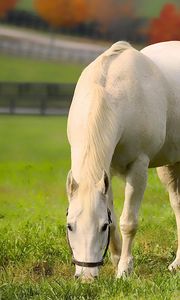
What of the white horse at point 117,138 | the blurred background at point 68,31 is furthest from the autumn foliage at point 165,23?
the white horse at point 117,138

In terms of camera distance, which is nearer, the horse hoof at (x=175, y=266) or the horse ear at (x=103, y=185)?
the horse ear at (x=103, y=185)

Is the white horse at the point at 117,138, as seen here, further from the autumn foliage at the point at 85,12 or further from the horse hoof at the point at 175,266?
the autumn foliage at the point at 85,12

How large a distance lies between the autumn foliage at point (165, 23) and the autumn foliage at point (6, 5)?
32.4 feet

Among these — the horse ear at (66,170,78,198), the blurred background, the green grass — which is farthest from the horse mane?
the blurred background

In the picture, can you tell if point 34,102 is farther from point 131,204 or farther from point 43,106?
point 131,204

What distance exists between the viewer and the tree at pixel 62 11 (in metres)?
61.3

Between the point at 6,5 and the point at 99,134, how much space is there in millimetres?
54646

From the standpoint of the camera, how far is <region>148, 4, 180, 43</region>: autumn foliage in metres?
60.1

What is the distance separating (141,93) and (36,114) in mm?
22343

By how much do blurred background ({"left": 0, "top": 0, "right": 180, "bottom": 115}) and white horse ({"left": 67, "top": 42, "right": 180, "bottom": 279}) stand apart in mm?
36181

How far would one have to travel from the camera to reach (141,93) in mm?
7887

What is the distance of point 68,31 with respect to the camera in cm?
6278

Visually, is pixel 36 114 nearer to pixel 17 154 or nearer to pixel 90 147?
pixel 17 154

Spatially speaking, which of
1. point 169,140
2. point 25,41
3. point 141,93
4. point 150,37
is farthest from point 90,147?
point 150,37
